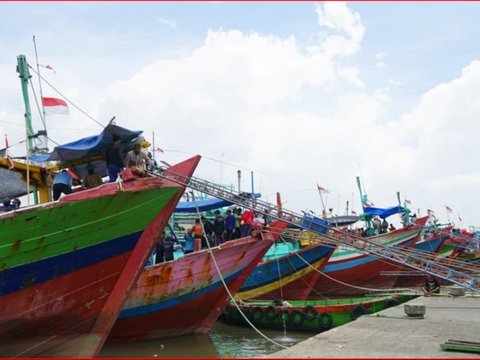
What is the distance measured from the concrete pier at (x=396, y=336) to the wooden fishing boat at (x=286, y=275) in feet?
18.1

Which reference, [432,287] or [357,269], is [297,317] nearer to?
[432,287]

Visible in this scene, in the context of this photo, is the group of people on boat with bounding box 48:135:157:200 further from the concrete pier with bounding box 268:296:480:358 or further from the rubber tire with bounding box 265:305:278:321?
the rubber tire with bounding box 265:305:278:321

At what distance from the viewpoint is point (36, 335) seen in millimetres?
9227

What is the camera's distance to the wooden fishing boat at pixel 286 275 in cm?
1716

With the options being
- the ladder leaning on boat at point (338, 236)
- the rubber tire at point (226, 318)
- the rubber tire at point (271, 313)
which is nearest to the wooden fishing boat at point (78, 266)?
the ladder leaning on boat at point (338, 236)

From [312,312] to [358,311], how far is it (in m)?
1.18

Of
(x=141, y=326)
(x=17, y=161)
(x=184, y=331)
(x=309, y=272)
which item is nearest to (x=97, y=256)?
(x=17, y=161)

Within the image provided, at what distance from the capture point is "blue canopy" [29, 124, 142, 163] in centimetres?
979

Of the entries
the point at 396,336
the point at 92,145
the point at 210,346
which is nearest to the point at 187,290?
the point at 210,346

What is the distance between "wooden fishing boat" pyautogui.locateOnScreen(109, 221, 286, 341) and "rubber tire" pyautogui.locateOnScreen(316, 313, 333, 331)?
2.12 meters

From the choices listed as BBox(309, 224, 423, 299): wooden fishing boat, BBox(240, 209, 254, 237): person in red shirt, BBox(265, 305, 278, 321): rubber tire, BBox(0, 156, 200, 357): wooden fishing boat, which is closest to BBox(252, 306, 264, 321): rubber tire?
BBox(265, 305, 278, 321): rubber tire

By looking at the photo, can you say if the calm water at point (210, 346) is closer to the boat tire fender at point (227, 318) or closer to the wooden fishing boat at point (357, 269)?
the boat tire fender at point (227, 318)

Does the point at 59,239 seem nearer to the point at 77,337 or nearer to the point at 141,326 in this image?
the point at 77,337

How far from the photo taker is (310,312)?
13.5 meters
